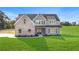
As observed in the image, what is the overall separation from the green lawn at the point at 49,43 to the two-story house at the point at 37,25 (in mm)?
72

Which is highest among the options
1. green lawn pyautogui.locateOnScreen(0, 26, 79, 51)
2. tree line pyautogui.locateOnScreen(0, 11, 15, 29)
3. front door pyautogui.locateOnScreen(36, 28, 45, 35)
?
tree line pyautogui.locateOnScreen(0, 11, 15, 29)

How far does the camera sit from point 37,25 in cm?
391

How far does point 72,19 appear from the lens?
3869mm

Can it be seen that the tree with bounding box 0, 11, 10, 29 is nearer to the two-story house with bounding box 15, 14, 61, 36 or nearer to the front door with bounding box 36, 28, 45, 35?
the two-story house with bounding box 15, 14, 61, 36

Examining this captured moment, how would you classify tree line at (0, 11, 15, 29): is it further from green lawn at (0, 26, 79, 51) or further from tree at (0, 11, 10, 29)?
green lawn at (0, 26, 79, 51)

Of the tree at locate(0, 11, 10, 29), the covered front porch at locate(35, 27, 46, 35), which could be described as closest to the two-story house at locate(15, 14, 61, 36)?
the covered front porch at locate(35, 27, 46, 35)

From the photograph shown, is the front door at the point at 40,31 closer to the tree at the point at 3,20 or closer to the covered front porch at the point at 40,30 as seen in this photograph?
the covered front porch at the point at 40,30

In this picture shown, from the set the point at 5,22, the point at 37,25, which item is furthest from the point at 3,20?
the point at 37,25

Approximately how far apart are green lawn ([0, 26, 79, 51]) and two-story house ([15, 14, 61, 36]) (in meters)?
0.07

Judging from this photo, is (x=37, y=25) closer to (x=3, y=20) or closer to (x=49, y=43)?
(x=49, y=43)

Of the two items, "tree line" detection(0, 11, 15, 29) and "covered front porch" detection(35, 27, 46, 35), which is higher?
"tree line" detection(0, 11, 15, 29)

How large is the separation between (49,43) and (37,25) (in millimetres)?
257

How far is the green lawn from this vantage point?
388 centimetres
